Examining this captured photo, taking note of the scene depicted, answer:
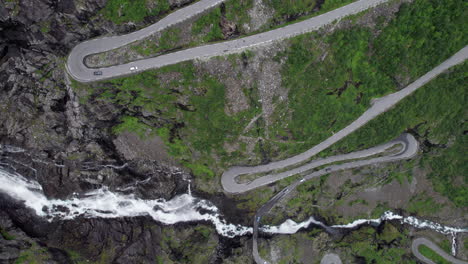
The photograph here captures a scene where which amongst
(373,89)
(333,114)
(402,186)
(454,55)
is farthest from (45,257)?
(454,55)

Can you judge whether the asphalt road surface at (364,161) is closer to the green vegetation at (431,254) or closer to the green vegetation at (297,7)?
the green vegetation at (431,254)

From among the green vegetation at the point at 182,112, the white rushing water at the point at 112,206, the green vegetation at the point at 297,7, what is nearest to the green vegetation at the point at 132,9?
the green vegetation at the point at 182,112

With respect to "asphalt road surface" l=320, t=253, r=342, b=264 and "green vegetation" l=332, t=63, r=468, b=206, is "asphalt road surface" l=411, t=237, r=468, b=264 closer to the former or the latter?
"green vegetation" l=332, t=63, r=468, b=206

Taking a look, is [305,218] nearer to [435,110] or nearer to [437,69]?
[435,110]

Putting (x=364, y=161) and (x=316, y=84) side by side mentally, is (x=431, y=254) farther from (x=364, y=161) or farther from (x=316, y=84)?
(x=316, y=84)

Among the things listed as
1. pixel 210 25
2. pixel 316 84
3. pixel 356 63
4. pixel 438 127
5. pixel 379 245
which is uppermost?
pixel 210 25

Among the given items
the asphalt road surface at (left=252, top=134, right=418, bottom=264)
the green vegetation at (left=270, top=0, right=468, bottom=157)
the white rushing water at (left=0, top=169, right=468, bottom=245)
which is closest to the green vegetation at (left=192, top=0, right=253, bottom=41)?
the green vegetation at (left=270, top=0, right=468, bottom=157)

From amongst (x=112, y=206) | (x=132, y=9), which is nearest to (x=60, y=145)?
(x=112, y=206)
